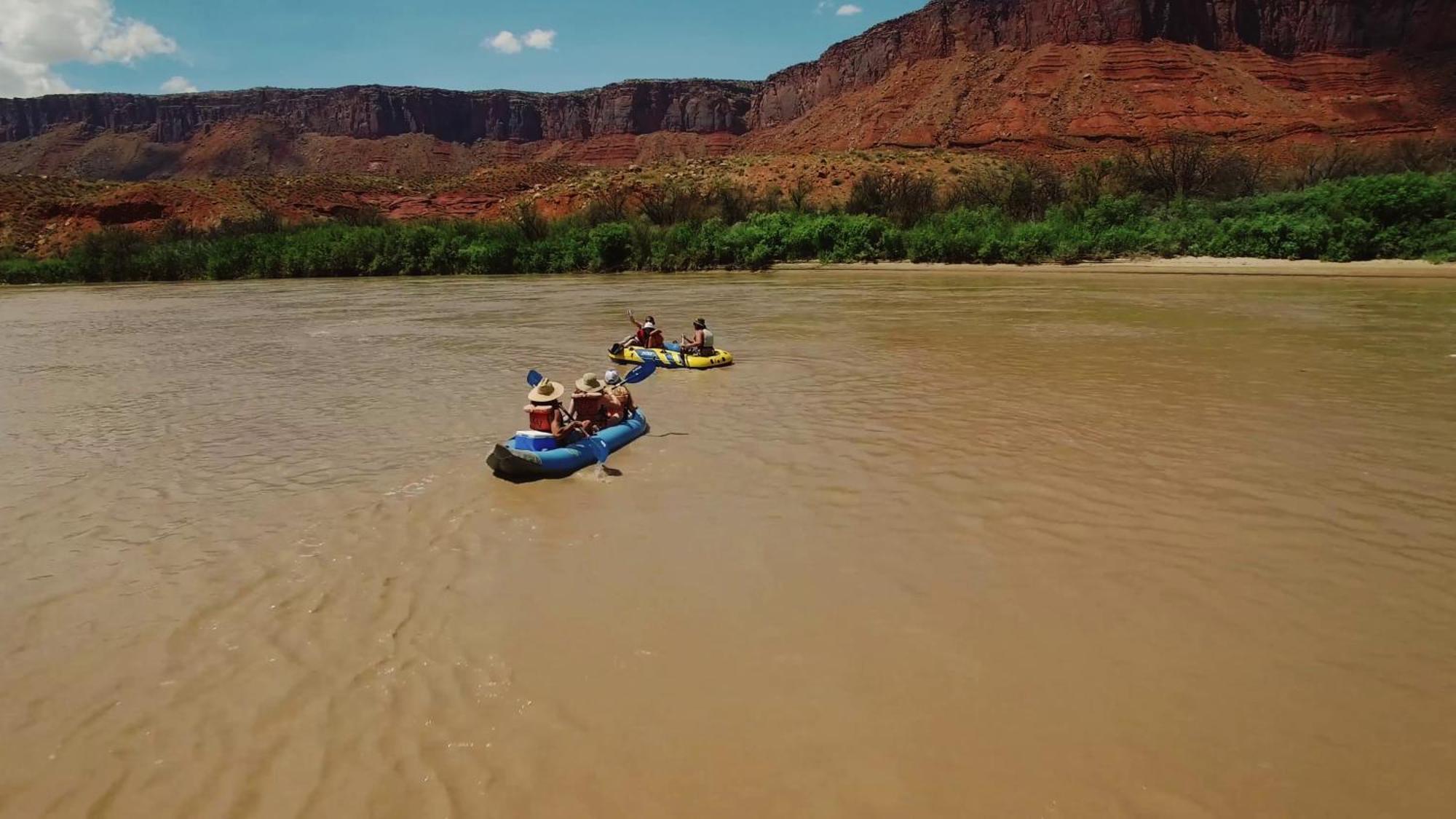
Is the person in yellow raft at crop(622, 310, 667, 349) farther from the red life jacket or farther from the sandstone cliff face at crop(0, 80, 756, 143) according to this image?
the sandstone cliff face at crop(0, 80, 756, 143)

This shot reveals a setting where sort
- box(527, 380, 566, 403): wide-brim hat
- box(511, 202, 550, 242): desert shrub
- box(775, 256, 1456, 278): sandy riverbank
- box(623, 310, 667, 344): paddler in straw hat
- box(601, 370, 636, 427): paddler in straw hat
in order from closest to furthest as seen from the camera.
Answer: box(527, 380, 566, 403): wide-brim hat, box(601, 370, 636, 427): paddler in straw hat, box(623, 310, 667, 344): paddler in straw hat, box(775, 256, 1456, 278): sandy riverbank, box(511, 202, 550, 242): desert shrub

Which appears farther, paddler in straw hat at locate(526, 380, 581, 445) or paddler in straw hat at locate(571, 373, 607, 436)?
paddler in straw hat at locate(571, 373, 607, 436)

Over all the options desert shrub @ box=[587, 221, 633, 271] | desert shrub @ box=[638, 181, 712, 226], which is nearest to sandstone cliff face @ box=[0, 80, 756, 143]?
desert shrub @ box=[638, 181, 712, 226]

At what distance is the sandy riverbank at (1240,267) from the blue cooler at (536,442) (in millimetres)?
30436

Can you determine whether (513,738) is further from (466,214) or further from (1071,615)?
(466,214)

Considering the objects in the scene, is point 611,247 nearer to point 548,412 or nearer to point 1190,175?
point 1190,175

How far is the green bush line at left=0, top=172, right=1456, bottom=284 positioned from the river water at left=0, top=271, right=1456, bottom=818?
22.4m

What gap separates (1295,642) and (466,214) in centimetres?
6915

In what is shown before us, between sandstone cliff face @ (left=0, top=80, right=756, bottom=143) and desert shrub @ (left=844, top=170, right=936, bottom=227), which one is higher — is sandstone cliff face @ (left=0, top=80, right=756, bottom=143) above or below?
above

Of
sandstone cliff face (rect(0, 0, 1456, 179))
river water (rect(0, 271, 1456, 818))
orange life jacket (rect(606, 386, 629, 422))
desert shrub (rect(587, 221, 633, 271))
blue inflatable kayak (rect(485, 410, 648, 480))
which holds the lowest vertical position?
river water (rect(0, 271, 1456, 818))

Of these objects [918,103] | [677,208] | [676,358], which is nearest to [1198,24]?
[918,103]

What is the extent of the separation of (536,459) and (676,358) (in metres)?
7.02

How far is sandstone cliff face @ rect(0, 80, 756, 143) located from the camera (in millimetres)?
123250

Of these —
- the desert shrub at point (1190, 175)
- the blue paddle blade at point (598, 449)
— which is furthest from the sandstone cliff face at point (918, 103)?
the blue paddle blade at point (598, 449)
